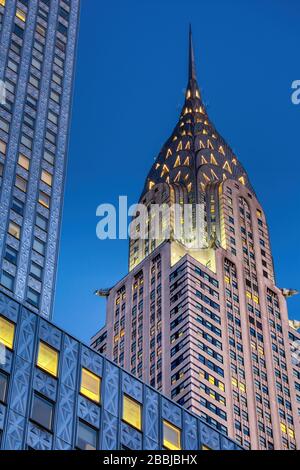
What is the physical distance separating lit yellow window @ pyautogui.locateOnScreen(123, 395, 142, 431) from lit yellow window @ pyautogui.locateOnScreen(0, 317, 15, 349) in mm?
8589

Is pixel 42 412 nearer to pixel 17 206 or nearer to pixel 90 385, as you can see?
pixel 90 385

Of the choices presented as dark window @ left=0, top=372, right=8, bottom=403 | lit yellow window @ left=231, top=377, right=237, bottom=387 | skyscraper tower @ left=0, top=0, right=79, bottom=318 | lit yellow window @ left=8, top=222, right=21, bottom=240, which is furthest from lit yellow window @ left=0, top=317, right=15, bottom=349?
lit yellow window @ left=231, top=377, right=237, bottom=387

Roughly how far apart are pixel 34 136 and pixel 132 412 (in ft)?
186

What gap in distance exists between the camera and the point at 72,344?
61906 millimetres

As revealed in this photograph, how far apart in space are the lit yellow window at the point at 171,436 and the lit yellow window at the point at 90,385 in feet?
17.2

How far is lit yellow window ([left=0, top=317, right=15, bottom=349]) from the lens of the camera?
5825cm

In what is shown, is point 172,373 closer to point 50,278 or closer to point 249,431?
point 249,431

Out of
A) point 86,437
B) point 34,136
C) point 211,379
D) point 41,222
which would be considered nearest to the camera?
point 86,437

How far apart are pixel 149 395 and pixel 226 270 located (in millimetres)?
132126

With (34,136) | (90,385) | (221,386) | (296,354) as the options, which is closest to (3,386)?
(90,385)

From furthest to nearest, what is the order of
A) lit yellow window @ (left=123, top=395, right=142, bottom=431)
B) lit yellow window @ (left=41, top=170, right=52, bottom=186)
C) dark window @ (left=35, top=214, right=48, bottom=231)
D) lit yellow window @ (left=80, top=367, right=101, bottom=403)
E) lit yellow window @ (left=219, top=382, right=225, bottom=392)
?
lit yellow window @ (left=219, top=382, right=225, bottom=392)
lit yellow window @ (left=41, top=170, right=52, bottom=186)
dark window @ (left=35, top=214, right=48, bottom=231)
lit yellow window @ (left=123, top=395, right=142, bottom=431)
lit yellow window @ (left=80, top=367, right=101, bottom=403)

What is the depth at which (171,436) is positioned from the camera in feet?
208

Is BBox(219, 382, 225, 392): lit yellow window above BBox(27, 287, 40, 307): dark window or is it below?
above

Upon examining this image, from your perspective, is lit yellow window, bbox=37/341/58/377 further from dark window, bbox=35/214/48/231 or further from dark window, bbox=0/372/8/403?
dark window, bbox=35/214/48/231
